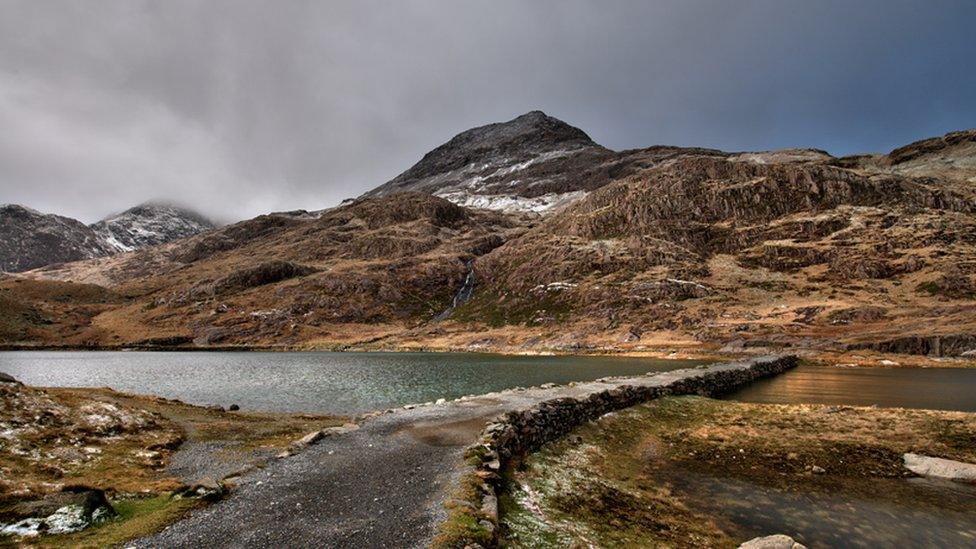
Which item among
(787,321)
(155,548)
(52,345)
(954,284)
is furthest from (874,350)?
(52,345)

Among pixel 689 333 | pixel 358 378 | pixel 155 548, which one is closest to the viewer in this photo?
pixel 155 548

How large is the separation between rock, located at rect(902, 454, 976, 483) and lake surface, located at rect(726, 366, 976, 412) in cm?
2091

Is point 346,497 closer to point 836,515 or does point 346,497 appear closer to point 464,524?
point 464,524

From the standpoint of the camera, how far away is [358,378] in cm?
6838

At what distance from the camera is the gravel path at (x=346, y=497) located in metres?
12.3

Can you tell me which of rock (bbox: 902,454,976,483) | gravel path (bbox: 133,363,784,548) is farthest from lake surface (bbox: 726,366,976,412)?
gravel path (bbox: 133,363,784,548)

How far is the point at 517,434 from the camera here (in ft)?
79.9

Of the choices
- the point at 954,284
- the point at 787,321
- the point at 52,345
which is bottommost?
the point at 52,345

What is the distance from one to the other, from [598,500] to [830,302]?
133 meters

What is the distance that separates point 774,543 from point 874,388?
49.5 meters

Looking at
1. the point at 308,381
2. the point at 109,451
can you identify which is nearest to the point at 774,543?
the point at 109,451

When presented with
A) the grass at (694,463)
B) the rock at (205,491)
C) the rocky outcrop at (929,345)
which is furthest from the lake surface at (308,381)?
the rocky outcrop at (929,345)

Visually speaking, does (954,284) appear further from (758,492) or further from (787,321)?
(758,492)

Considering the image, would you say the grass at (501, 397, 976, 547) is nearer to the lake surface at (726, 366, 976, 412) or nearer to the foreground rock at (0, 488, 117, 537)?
the lake surface at (726, 366, 976, 412)
